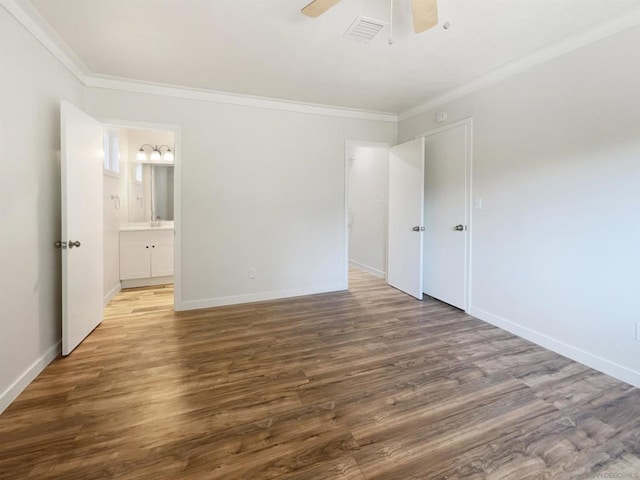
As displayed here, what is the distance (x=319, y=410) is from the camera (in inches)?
70.3

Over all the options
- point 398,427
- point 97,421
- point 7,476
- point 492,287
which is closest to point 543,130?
point 492,287

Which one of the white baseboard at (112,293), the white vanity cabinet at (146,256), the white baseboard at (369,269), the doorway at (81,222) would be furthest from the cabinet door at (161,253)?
the white baseboard at (369,269)

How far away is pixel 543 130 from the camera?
254cm

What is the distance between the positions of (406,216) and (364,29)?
2.41m

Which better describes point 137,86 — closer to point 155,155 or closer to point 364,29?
point 155,155

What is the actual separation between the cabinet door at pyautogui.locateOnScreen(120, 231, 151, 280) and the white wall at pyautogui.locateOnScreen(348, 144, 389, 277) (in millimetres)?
3582

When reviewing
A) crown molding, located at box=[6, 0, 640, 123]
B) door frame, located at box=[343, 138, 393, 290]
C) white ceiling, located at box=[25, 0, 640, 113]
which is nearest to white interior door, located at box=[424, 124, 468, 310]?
crown molding, located at box=[6, 0, 640, 123]

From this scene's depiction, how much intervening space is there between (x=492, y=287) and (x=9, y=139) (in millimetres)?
4066

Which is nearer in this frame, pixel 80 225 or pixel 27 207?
pixel 27 207

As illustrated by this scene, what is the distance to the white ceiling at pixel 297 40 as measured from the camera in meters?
2.02

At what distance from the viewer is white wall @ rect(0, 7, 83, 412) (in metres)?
1.84

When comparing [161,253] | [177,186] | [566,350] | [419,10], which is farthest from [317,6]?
[161,253]

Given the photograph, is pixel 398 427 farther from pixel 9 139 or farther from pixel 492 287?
pixel 9 139

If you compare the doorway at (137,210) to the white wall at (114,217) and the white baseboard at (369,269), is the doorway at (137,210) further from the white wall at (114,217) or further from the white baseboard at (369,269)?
the white baseboard at (369,269)
